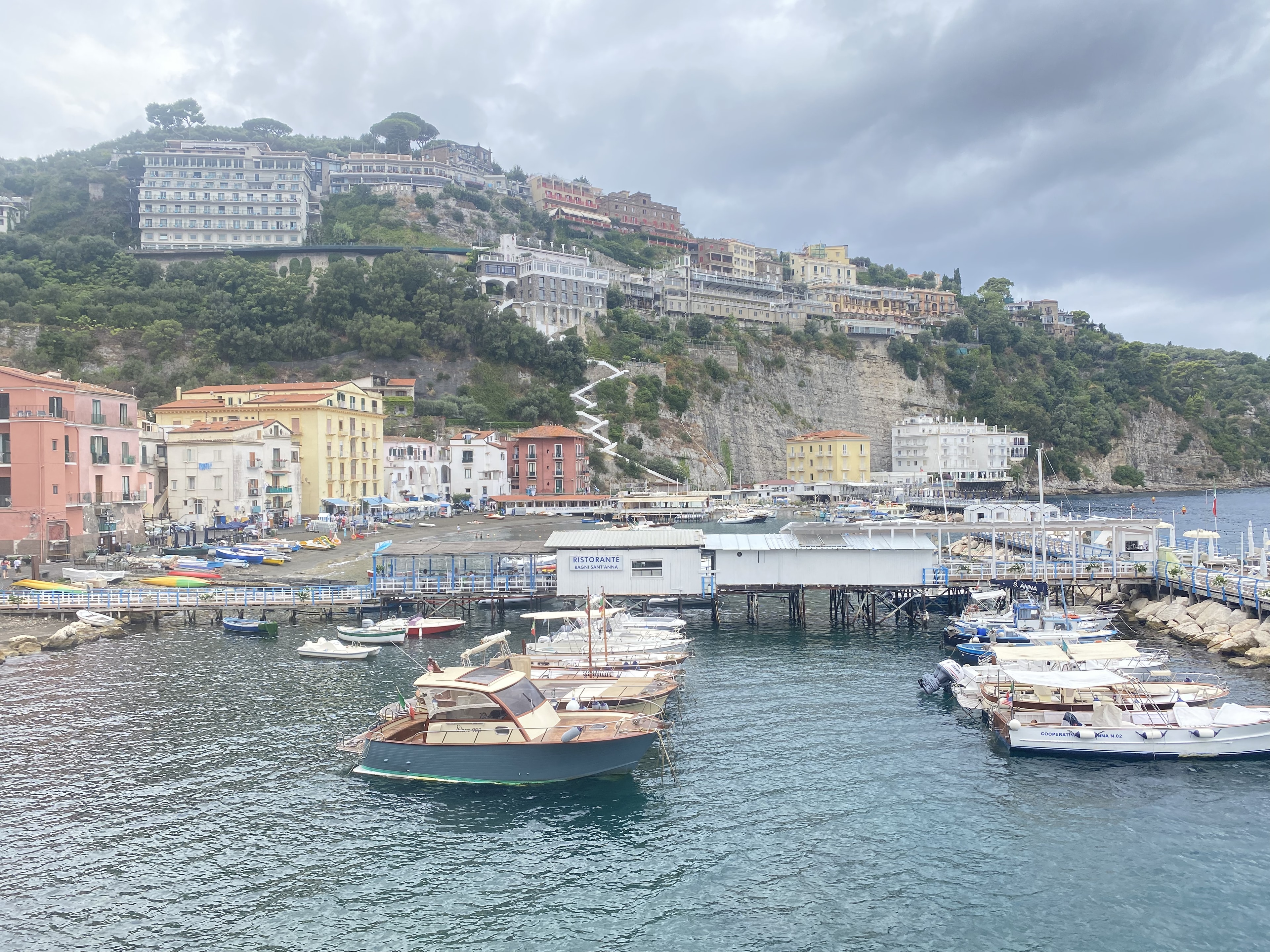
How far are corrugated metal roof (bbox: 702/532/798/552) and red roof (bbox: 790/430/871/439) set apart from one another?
90884 millimetres

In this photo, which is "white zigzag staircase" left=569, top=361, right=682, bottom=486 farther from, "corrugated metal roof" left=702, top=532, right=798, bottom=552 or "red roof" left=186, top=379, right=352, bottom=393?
"corrugated metal roof" left=702, top=532, right=798, bottom=552

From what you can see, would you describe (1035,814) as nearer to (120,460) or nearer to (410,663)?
(410,663)

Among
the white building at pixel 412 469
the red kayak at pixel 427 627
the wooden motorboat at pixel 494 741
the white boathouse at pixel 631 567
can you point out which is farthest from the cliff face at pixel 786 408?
the wooden motorboat at pixel 494 741

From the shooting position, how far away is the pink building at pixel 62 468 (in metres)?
54.9

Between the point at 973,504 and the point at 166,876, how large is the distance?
58241 mm

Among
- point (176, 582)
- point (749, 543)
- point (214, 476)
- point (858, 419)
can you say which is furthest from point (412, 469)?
point (858, 419)

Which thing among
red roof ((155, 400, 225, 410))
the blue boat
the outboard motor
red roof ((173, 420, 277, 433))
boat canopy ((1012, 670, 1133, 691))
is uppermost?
red roof ((155, 400, 225, 410))

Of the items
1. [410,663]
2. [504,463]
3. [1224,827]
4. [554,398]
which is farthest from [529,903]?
[554,398]

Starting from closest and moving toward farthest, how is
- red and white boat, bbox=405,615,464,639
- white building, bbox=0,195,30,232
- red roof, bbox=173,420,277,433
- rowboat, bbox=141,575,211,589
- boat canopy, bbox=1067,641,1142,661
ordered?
boat canopy, bbox=1067,641,1142,661
red and white boat, bbox=405,615,464,639
rowboat, bbox=141,575,211,589
red roof, bbox=173,420,277,433
white building, bbox=0,195,30,232

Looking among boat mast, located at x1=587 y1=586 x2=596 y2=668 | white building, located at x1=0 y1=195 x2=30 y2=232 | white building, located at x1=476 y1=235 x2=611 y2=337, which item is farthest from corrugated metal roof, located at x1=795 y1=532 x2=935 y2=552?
white building, located at x1=0 y1=195 x2=30 y2=232

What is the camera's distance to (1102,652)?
31.5 m

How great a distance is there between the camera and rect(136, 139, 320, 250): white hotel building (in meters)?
137

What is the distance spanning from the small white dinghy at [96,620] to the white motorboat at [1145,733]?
140ft

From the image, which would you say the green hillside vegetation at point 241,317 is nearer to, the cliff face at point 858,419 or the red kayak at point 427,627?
the cliff face at point 858,419
